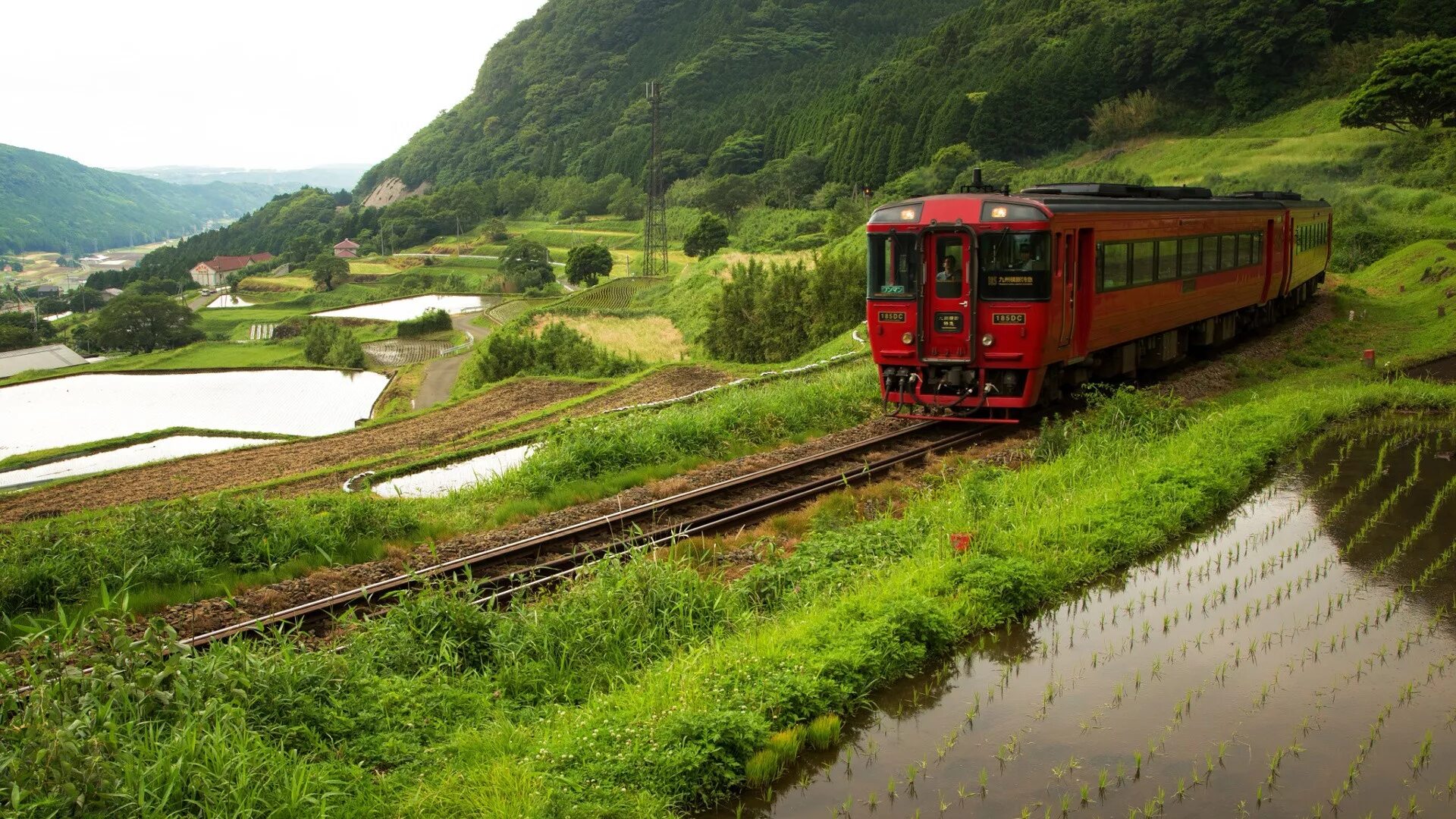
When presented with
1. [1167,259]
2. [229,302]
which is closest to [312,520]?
[1167,259]

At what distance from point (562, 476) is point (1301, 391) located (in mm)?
10370

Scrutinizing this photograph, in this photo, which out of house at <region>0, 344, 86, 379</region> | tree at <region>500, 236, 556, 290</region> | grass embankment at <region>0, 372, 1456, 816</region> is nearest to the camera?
grass embankment at <region>0, 372, 1456, 816</region>

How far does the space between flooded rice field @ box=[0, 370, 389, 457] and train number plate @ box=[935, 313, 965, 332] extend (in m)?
18.8

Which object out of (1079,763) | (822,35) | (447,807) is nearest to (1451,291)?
(1079,763)

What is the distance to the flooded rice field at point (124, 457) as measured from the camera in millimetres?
24109

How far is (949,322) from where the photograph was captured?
544 inches

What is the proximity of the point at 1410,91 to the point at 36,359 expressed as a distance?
63.2 meters

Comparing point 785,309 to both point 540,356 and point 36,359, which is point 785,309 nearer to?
point 540,356

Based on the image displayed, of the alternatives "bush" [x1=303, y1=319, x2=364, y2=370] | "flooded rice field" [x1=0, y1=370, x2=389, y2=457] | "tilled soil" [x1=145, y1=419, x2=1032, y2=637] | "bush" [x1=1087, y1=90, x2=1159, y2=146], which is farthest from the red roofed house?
"tilled soil" [x1=145, y1=419, x2=1032, y2=637]

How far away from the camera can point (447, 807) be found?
5.21 metres

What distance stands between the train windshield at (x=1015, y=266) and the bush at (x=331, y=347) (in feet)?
134

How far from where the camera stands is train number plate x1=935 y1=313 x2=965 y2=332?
45.1ft

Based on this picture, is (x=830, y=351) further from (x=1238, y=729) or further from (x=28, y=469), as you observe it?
(x=1238, y=729)

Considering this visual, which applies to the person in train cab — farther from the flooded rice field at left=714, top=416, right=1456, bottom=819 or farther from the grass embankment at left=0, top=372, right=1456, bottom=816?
the flooded rice field at left=714, top=416, right=1456, bottom=819
